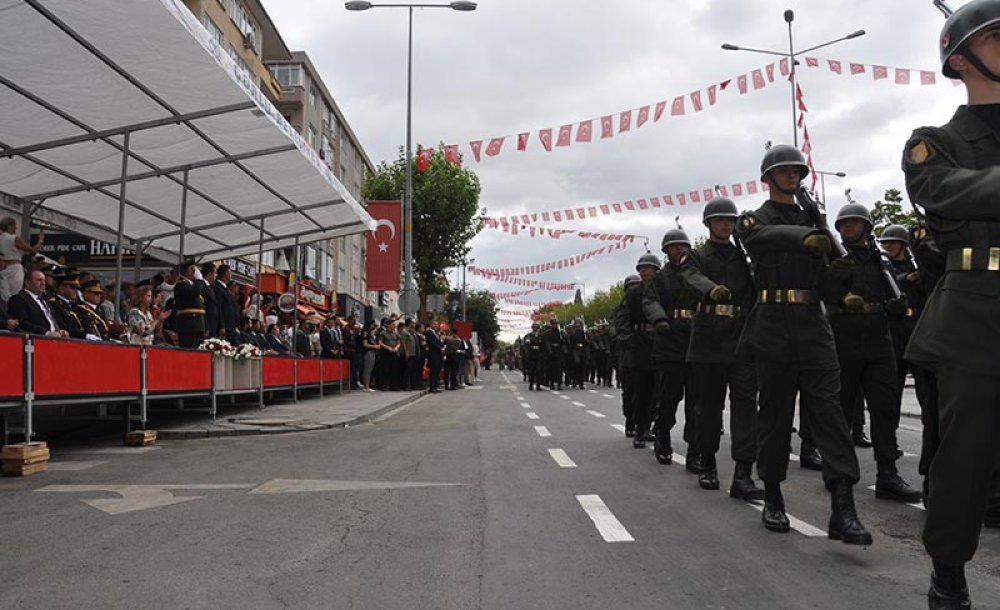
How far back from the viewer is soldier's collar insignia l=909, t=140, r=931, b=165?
297cm

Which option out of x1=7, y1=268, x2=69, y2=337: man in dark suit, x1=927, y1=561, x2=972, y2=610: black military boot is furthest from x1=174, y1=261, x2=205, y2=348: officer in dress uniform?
x1=927, y1=561, x2=972, y2=610: black military boot

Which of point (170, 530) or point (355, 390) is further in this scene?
point (355, 390)

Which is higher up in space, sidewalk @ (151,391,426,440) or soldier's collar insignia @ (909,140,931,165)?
soldier's collar insignia @ (909,140,931,165)

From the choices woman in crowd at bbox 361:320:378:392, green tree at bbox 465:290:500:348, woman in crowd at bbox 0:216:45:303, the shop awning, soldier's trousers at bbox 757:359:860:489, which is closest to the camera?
soldier's trousers at bbox 757:359:860:489

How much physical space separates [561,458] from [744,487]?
2.47 m

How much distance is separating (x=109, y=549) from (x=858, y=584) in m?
3.75

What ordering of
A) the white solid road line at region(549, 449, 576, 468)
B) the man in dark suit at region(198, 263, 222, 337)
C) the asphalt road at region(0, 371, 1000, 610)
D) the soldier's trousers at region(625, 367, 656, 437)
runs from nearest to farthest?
the asphalt road at region(0, 371, 1000, 610), the white solid road line at region(549, 449, 576, 468), the soldier's trousers at region(625, 367, 656, 437), the man in dark suit at region(198, 263, 222, 337)

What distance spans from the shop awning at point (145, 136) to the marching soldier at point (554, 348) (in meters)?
8.97

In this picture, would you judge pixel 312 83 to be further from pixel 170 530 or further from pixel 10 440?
pixel 170 530

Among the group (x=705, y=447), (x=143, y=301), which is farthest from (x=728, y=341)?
(x=143, y=301)

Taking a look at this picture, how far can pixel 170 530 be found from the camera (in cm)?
478

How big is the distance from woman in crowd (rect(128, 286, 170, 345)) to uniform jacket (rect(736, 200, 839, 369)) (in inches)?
348

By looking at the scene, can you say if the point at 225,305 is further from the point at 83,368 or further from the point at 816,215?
the point at 816,215

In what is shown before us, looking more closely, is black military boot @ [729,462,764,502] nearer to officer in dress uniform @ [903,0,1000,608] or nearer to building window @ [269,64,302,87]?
officer in dress uniform @ [903,0,1000,608]
